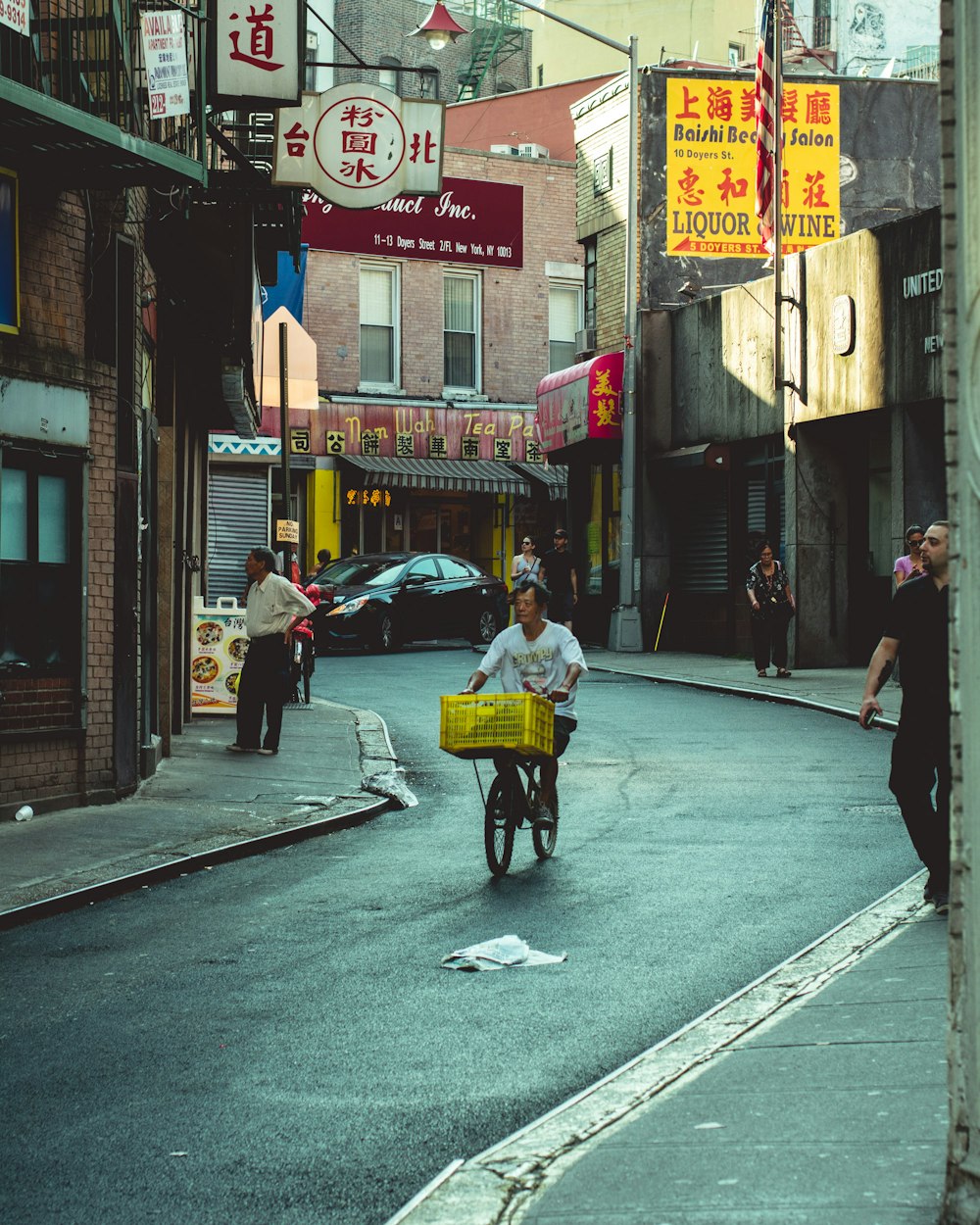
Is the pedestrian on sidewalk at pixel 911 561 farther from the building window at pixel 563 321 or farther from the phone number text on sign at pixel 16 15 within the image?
the building window at pixel 563 321

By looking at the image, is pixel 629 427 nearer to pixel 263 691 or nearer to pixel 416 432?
pixel 416 432

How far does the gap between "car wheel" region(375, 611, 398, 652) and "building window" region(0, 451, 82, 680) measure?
16.4 metres

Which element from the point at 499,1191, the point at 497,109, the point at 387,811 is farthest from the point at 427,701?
the point at 497,109

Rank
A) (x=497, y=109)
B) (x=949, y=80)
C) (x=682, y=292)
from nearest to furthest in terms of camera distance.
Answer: (x=949, y=80) < (x=682, y=292) < (x=497, y=109)

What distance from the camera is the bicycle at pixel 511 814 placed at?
31.2 feet

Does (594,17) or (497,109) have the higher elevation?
(594,17)

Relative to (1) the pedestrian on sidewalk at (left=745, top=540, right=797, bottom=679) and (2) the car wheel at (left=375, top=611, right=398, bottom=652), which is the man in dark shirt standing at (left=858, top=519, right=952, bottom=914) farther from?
(2) the car wheel at (left=375, top=611, right=398, bottom=652)

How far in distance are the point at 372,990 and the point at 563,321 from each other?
36117mm

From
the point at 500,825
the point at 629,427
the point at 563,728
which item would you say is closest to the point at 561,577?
the point at 629,427

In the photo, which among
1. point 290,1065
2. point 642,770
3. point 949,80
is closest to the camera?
point 949,80

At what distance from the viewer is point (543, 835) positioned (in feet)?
34.2

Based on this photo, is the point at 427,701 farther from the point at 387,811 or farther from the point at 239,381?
the point at 387,811

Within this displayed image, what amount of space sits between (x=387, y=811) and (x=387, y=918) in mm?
4218

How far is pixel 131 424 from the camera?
13.0m
